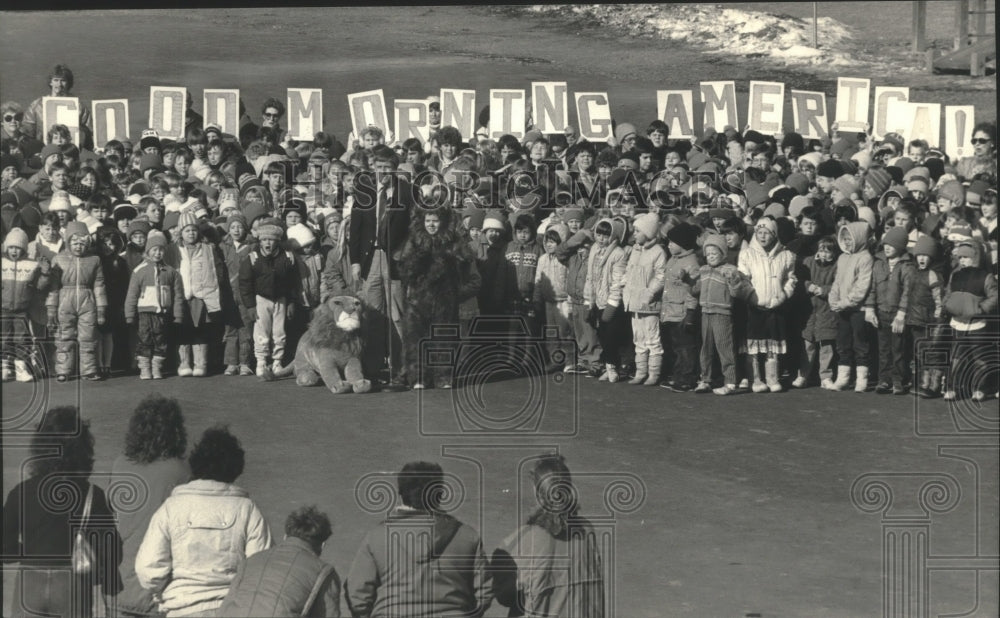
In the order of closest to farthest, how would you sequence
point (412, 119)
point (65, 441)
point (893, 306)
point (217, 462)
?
point (217, 462), point (65, 441), point (893, 306), point (412, 119)

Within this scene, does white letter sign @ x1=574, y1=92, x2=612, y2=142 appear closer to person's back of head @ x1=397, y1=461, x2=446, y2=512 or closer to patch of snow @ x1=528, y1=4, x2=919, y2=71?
patch of snow @ x1=528, y1=4, x2=919, y2=71

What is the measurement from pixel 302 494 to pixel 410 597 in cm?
182

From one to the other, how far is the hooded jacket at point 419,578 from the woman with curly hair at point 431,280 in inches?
73.6

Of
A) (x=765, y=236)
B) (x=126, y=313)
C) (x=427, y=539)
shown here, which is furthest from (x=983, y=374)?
(x=126, y=313)

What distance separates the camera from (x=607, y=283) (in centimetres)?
1303

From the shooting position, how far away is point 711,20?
43.1 feet

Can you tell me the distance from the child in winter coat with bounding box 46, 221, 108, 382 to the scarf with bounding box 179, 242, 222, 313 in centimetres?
60

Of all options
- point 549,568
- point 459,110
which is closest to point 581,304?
point 459,110

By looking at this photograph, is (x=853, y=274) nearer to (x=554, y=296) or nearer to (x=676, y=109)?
(x=676, y=109)

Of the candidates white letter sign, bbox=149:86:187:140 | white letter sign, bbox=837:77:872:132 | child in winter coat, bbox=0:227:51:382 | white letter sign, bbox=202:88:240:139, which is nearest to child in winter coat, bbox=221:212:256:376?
white letter sign, bbox=202:88:240:139

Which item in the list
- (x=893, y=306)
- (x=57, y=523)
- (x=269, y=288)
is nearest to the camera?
(x=57, y=523)

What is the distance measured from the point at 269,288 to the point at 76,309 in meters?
1.39

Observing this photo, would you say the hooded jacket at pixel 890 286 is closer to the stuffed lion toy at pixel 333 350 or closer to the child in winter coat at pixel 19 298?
the stuffed lion toy at pixel 333 350

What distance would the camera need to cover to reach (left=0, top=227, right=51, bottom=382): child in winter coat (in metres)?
13.0
